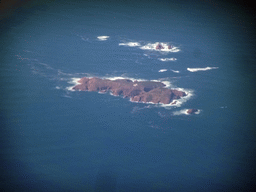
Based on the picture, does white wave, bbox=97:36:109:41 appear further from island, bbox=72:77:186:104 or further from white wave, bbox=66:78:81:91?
island, bbox=72:77:186:104

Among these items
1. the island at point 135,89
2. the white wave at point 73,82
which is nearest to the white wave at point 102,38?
the white wave at point 73,82

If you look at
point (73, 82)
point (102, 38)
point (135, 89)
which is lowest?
point (135, 89)

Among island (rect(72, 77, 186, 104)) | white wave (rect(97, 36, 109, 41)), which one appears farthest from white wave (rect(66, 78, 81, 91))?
white wave (rect(97, 36, 109, 41))

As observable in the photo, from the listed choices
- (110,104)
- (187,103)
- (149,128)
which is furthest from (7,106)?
(187,103)

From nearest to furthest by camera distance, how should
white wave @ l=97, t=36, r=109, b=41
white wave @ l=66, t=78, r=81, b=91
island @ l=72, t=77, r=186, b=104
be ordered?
island @ l=72, t=77, r=186, b=104
white wave @ l=66, t=78, r=81, b=91
white wave @ l=97, t=36, r=109, b=41

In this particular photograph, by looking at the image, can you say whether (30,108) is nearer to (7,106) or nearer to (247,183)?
(7,106)

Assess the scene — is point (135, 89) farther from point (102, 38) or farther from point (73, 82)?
point (102, 38)

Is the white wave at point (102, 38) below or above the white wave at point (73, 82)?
above

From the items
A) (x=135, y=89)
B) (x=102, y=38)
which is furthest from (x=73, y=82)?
(x=102, y=38)

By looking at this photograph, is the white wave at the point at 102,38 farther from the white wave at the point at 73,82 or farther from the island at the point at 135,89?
the island at the point at 135,89
